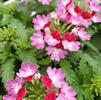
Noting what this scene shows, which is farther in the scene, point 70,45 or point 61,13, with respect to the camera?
point 61,13

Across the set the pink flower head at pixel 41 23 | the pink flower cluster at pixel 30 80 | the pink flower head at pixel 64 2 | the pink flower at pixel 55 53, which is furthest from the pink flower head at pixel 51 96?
the pink flower head at pixel 64 2

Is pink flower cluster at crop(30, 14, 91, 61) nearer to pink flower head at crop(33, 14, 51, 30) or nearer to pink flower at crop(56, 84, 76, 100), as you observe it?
pink flower head at crop(33, 14, 51, 30)

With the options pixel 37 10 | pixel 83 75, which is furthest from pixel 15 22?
pixel 83 75

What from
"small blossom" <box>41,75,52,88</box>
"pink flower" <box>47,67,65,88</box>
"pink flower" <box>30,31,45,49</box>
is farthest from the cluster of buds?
"small blossom" <box>41,75,52,88</box>

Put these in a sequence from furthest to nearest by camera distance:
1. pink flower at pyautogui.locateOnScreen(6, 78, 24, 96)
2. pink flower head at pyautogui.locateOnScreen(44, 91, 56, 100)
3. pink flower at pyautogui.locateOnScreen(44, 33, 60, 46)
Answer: pink flower at pyautogui.locateOnScreen(44, 33, 60, 46) → pink flower at pyautogui.locateOnScreen(6, 78, 24, 96) → pink flower head at pyautogui.locateOnScreen(44, 91, 56, 100)

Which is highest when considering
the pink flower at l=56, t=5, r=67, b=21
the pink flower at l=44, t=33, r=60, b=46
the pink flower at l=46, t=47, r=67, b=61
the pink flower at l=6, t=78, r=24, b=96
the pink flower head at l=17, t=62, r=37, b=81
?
the pink flower at l=56, t=5, r=67, b=21

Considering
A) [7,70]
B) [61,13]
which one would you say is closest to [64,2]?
[61,13]

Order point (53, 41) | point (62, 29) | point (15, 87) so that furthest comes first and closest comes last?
point (62, 29) < point (53, 41) < point (15, 87)

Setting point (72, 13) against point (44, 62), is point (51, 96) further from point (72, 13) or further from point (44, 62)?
point (72, 13)

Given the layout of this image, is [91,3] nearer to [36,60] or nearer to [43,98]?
[36,60]
